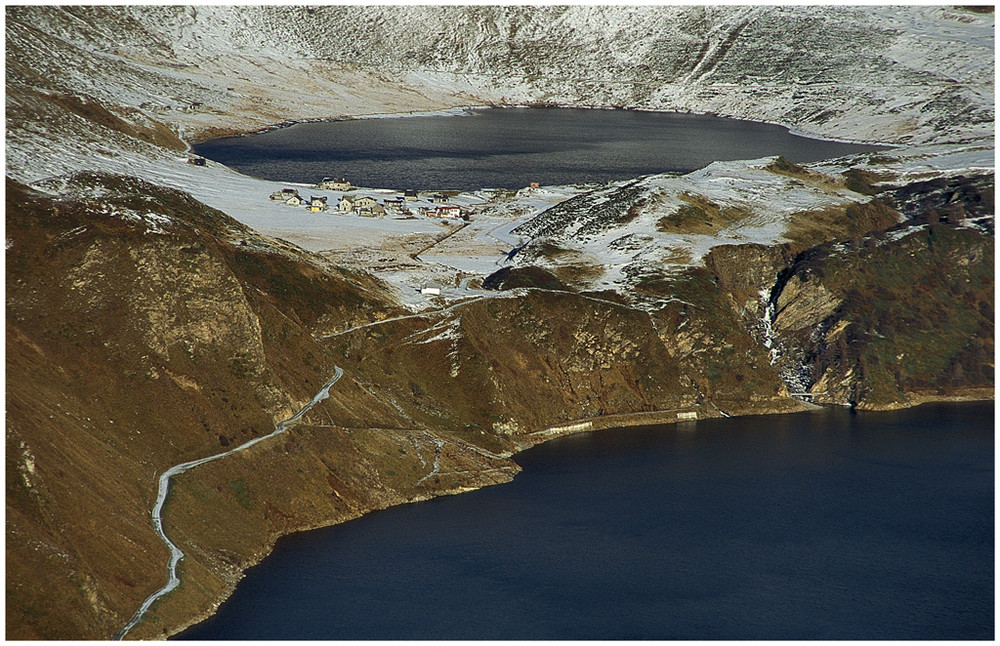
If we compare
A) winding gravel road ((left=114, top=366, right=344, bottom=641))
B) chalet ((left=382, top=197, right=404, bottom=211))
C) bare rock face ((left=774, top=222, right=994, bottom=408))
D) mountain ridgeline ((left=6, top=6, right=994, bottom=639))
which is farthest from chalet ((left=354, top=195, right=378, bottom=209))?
winding gravel road ((left=114, top=366, right=344, bottom=641))

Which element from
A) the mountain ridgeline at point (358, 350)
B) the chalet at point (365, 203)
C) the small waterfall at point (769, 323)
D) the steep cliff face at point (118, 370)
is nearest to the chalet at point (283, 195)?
the chalet at point (365, 203)

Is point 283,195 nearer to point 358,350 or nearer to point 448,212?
point 448,212

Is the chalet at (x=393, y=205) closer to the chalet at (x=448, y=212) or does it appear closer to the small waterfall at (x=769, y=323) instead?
the chalet at (x=448, y=212)

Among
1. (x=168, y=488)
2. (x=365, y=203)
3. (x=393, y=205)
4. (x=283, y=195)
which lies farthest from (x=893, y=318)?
(x=283, y=195)

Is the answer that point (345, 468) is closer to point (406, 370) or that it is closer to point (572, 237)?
point (406, 370)

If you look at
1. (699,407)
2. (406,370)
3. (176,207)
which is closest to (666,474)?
(699,407)

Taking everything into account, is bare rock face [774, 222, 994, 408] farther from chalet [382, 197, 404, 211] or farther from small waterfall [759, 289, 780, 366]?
chalet [382, 197, 404, 211]
